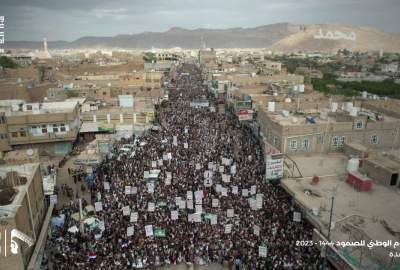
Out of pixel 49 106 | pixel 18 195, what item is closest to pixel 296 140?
pixel 18 195

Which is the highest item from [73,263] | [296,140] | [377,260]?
[296,140]

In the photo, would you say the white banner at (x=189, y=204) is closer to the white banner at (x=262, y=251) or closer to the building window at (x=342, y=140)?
the white banner at (x=262, y=251)

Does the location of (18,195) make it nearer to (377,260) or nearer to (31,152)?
(31,152)

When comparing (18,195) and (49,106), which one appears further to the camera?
(49,106)

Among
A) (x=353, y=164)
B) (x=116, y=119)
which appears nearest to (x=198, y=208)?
(x=353, y=164)

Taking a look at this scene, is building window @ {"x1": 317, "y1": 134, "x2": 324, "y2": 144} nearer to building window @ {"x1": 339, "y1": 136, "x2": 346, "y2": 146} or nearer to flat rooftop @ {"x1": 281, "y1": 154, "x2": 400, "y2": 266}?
building window @ {"x1": 339, "y1": 136, "x2": 346, "y2": 146}

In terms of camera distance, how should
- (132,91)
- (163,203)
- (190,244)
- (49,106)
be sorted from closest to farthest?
(190,244) → (163,203) → (49,106) → (132,91)

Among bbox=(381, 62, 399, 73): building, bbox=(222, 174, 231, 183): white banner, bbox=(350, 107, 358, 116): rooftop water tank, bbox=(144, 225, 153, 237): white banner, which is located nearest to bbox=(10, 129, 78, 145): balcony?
bbox=(222, 174, 231, 183): white banner
